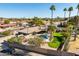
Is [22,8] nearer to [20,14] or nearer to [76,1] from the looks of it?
[20,14]

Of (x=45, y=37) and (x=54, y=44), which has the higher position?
(x=45, y=37)

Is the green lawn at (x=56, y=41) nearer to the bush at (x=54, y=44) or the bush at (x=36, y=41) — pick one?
the bush at (x=54, y=44)

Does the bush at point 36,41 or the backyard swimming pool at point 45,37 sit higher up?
the backyard swimming pool at point 45,37

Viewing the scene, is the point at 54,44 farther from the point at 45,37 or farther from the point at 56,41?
the point at 45,37

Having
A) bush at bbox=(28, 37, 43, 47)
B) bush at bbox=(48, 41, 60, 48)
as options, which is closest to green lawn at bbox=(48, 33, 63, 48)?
bush at bbox=(48, 41, 60, 48)

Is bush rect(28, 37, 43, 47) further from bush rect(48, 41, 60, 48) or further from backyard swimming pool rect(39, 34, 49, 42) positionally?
bush rect(48, 41, 60, 48)

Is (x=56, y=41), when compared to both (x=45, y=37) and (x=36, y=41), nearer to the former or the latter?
(x=45, y=37)

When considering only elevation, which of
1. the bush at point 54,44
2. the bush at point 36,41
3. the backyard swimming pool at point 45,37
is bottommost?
the bush at point 54,44

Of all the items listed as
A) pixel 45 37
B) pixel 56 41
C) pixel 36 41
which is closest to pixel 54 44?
pixel 56 41

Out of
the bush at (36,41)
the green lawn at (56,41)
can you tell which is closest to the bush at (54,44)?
the green lawn at (56,41)
